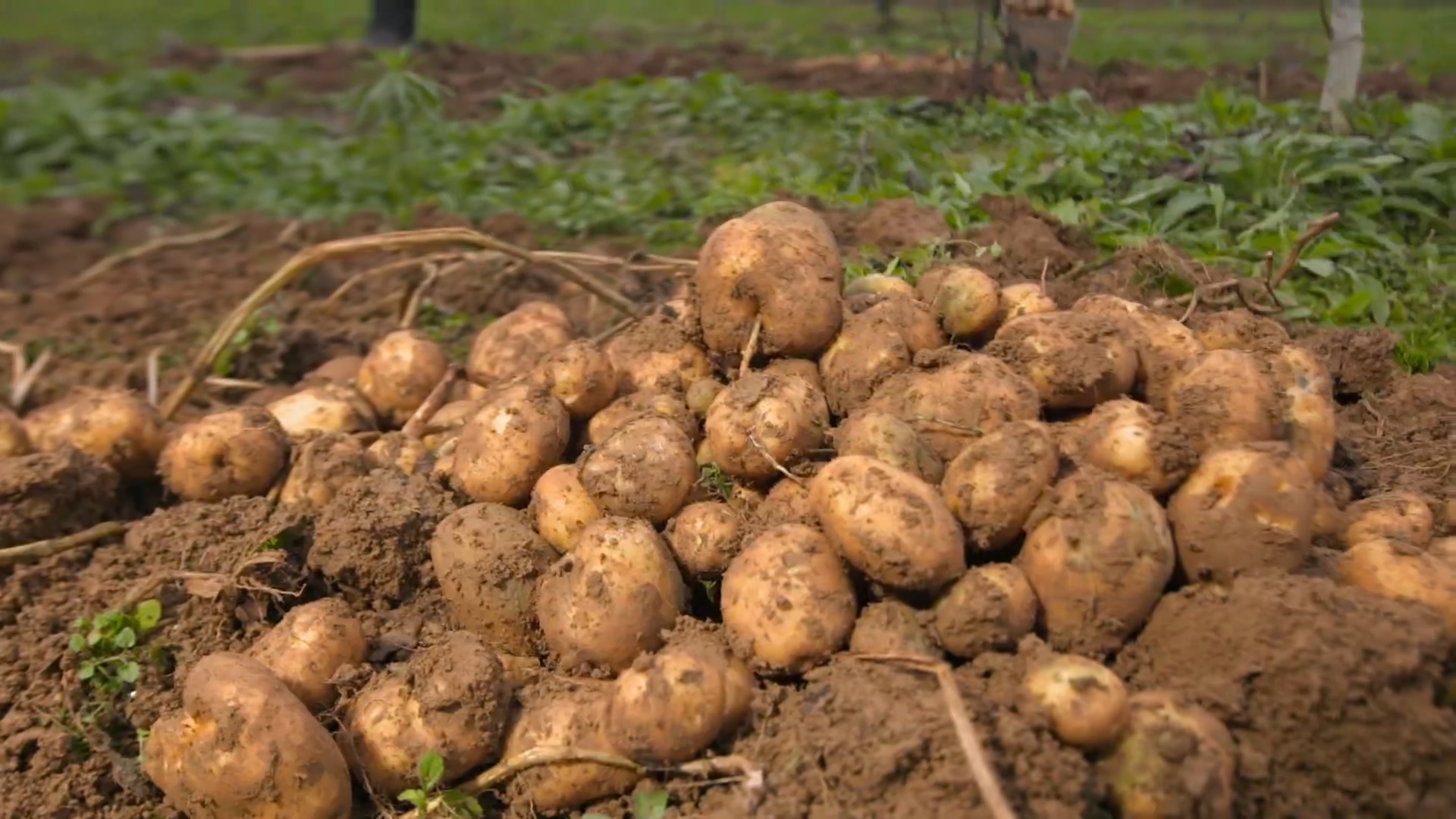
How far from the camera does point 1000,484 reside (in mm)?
2230

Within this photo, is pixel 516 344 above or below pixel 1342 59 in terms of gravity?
below

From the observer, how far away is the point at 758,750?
211 centimetres

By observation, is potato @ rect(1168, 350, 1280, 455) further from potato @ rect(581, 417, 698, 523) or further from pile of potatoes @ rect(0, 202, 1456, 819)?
potato @ rect(581, 417, 698, 523)

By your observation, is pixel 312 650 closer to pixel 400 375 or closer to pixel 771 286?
pixel 400 375

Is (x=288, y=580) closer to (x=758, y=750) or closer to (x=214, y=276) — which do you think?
(x=758, y=750)

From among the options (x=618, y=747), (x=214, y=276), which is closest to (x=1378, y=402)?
(x=618, y=747)

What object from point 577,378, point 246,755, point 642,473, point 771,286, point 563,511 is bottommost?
point 246,755

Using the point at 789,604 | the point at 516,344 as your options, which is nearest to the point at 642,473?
the point at 789,604

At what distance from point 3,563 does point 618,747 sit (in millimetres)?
1692

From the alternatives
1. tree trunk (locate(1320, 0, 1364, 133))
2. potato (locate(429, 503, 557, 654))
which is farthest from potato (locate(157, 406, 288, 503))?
tree trunk (locate(1320, 0, 1364, 133))

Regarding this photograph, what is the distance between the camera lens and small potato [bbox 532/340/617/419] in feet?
9.07

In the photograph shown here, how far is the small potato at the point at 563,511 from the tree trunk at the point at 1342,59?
4.62 meters

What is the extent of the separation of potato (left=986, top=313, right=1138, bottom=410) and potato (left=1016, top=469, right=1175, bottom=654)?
371 mm

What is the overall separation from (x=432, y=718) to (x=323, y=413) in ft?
4.22
